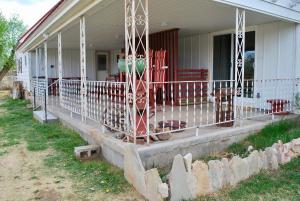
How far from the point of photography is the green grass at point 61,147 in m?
3.83

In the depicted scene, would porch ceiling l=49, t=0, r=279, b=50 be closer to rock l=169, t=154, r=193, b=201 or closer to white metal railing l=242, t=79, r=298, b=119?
white metal railing l=242, t=79, r=298, b=119

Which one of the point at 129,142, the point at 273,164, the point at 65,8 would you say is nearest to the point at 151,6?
the point at 65,8

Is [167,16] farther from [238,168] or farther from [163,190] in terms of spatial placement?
[163,190]

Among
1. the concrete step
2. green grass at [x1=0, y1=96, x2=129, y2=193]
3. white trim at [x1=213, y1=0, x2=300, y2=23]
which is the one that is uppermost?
white trim at [x1=213, y1=0, x2=300, y2=23]

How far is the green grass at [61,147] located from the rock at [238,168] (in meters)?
1.36

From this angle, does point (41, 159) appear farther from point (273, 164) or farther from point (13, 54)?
point (13, 54)

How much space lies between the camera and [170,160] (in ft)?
13.5

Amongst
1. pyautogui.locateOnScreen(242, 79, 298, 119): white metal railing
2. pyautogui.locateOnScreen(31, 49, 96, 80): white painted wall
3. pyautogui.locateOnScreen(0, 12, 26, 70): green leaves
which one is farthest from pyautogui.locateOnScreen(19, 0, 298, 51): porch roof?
pyautogui.locateOnScreen(0, 12, 26, 70): green leaves

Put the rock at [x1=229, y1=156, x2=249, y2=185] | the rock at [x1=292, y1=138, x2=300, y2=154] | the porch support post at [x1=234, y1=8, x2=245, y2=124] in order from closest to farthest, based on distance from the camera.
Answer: the rock at [x1=229, y1=156, x2=249, y2=185], the rock at [x1=292, y1=138, x2=300, y2=154], the porch support post at [x1=234, y1=8, x2=245, y2=124]

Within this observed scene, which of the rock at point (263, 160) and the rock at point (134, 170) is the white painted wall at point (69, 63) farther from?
the rock at point (263, 160)

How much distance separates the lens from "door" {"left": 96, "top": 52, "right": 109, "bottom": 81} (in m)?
16.2

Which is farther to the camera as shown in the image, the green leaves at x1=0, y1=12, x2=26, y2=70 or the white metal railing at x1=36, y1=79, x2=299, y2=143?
the green leaves at x1=0, y1=12, x2=26, y2=70

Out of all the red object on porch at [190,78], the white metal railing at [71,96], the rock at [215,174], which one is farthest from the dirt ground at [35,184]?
the red object on porch at [190,78]

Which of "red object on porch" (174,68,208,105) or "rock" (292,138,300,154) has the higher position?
"red object on porch" (174,68,208,105)
